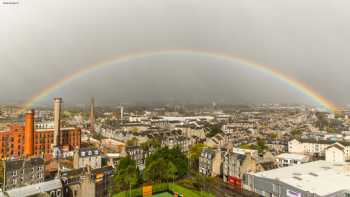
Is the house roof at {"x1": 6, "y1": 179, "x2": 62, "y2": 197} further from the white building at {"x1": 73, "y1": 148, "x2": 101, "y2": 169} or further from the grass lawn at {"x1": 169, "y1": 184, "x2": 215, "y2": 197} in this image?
the white building at {"x1": 73, "y1": 148, "x2": 101, "y2": 169}

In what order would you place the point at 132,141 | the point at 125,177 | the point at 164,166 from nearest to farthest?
1. the point at 125,177
2. the point at 164,166
3. the point at 132,141

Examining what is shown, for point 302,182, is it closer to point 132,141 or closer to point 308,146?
point 308,146

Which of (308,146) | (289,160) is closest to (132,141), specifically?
(289,160)

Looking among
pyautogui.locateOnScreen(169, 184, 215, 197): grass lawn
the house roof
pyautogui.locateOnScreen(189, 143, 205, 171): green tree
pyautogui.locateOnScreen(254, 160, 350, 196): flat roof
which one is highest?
the house roof

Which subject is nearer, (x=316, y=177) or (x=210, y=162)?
(x=316, y=177)

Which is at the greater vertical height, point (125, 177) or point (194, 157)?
point (125, 177)

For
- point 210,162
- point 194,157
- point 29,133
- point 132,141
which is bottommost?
point 194,157

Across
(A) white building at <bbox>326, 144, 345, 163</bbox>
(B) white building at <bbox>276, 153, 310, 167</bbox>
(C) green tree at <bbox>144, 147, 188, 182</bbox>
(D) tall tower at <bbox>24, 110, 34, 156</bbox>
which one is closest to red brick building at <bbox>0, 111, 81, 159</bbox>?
(D) tall tower at <bbox>24, 110, 34, 156</bbox>

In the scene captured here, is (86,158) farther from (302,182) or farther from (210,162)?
(302,182)

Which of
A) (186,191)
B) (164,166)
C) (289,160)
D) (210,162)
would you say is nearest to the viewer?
(186,191)
